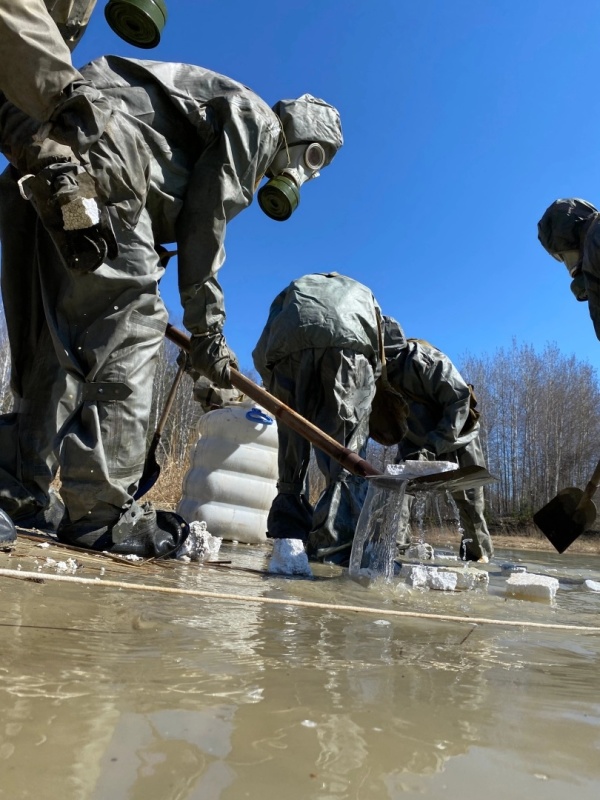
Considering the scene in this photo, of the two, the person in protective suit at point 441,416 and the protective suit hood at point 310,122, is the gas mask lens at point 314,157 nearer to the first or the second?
the protective suit hood at point 310,122

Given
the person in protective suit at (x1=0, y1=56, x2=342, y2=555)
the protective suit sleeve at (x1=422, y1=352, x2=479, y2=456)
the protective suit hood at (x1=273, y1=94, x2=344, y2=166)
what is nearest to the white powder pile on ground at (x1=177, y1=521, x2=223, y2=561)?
the person in protective suit at (x1=0, y1=56, x2=342, y2=555)

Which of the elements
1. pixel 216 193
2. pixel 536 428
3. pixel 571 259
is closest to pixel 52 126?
pixel 216 193

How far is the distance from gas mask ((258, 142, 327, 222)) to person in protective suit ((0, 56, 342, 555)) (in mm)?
153

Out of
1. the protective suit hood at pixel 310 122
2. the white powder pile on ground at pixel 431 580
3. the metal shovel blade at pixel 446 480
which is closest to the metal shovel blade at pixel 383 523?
the metal shovel blade at pixel 446 480

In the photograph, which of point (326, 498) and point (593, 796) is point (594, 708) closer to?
point (593, 796)

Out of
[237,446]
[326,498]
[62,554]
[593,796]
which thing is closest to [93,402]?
[62,554]

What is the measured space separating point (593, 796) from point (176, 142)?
8.65ft

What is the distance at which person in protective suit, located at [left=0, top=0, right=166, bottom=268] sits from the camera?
58.4 inches

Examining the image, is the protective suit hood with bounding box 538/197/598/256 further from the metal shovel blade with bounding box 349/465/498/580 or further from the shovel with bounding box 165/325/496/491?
the metal shovel blade with bounding box 349/465/498/580

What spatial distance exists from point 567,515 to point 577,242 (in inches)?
102

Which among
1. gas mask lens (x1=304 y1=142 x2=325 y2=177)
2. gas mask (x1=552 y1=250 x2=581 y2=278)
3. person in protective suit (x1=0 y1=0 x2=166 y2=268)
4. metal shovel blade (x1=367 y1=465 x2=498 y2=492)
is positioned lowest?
metal shovel blade (x1=367 y1=465 x2=498 y2=492)

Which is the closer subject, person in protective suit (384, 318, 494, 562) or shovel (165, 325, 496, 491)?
shovel (165, 325, 496, 491)

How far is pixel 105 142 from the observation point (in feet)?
5.75

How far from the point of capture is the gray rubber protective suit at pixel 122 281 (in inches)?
85.5
